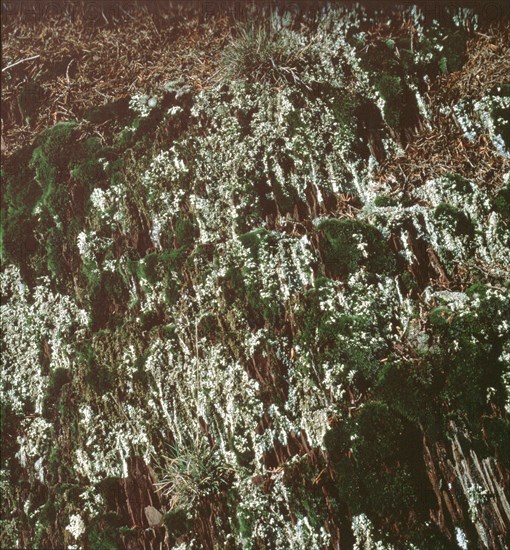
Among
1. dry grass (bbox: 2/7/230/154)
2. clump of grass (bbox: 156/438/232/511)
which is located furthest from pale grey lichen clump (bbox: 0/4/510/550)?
dry grass (bbox: 2/7/230/154)

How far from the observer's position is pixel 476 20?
272 cm

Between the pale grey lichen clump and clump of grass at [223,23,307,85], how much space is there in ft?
0.09

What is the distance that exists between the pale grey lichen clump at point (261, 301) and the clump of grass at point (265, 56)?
3 centimetres

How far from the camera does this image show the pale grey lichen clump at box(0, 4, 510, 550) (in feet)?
7.52

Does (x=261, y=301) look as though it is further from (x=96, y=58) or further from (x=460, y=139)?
(x=96, y=58)

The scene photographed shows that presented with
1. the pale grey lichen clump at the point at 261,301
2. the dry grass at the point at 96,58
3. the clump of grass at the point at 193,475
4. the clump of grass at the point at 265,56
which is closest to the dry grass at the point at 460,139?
the pale grey lichen clump at the point at 261,301

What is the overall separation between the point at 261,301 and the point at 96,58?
211cm

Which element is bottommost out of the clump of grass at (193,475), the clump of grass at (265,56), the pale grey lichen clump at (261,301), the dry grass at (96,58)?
the clump of grass at (193,475)

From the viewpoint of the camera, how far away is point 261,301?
244 centimetres

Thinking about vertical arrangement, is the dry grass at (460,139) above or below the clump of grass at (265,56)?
below

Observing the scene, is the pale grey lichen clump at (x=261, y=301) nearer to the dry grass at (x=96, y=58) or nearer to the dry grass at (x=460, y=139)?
the dry grass at (x=460, y=139)

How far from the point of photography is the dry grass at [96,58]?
2916 mm

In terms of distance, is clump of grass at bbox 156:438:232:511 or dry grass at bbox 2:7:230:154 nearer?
clump of grass at bbox 156:438:232:511

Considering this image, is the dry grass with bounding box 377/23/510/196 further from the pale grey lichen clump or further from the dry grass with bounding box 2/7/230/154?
the dry grass with bounding box 2/7/230/154
